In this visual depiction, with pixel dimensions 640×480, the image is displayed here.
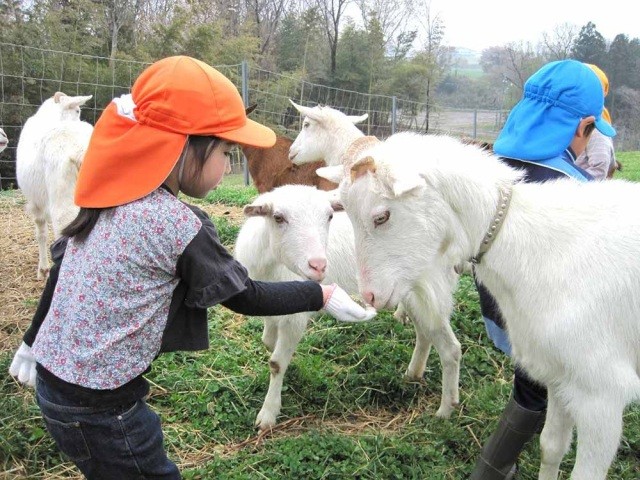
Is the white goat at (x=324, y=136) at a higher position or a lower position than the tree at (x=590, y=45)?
lower

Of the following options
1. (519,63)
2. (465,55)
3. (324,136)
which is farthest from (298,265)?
(465,55)

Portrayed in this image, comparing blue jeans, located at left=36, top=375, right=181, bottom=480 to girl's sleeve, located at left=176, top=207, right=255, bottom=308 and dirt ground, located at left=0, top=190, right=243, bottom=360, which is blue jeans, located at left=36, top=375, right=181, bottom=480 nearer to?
girl's sleeve, located at left=176, top=207, right=255, bottom=308

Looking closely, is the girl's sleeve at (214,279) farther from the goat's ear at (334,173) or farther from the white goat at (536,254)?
the goat's ear at (334,173)

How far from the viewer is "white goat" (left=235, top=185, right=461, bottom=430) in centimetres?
330

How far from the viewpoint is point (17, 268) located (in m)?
5.84

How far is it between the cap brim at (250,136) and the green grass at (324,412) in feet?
5.68

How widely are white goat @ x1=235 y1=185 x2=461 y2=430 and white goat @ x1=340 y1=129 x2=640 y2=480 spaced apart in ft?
3.49

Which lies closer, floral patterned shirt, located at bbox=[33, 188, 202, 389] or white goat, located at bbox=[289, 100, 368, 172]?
floral patterned shirt, located at bbox=[33, 188, 202, 389]

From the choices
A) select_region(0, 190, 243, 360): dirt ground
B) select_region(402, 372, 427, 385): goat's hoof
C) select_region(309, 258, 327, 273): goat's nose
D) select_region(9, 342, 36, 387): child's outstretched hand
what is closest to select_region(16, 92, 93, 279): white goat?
select_region(0, 190, 243, 360): dirt ground

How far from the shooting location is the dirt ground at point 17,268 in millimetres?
4480

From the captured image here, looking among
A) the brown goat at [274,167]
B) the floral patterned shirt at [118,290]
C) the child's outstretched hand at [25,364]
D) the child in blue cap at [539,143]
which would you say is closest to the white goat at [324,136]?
the brown goat at [274,167]

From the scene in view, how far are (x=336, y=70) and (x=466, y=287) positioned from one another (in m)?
25.8

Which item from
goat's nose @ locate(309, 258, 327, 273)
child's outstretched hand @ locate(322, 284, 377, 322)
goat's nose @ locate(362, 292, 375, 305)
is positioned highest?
goat's nose @ locate(362, 292, 375, 305)

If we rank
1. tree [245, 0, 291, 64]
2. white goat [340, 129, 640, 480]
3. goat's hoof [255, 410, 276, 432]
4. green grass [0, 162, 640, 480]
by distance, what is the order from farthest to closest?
tree [245, 0, 291, 64], goat's hoof [255, 410, 276, 432], green grass [0, 162, 640, 480], white goat [340, 129, 640, 480]
